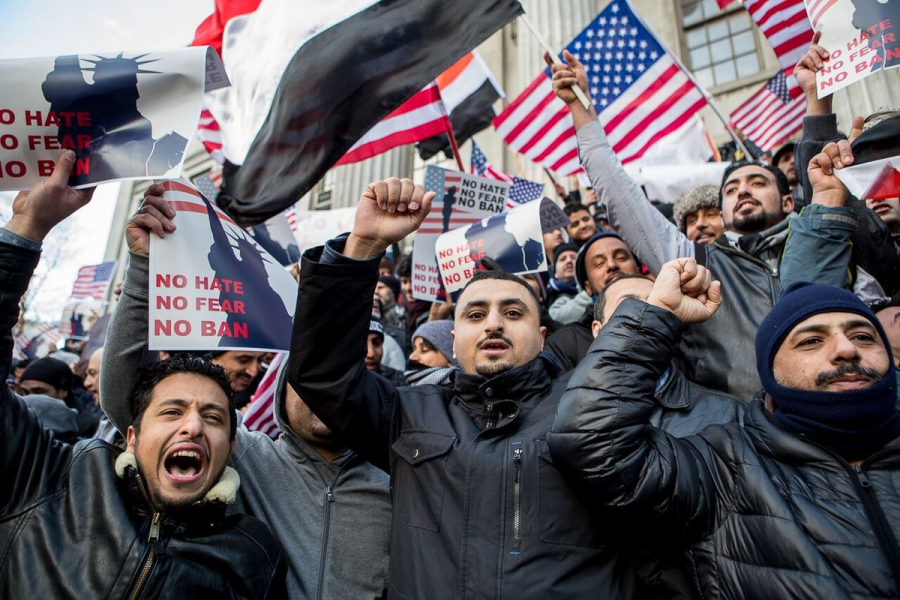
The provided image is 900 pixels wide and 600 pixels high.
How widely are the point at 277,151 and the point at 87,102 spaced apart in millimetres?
1336

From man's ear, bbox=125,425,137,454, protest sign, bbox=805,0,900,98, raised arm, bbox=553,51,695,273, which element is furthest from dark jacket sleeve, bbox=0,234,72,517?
protest sign, bbox=805,0,900,98

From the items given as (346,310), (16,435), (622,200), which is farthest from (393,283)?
(16,435)

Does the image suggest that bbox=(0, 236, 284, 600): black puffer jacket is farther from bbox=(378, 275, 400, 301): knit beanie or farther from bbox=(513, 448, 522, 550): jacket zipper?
bbox=(378, 275, 400, 301): knit beanie

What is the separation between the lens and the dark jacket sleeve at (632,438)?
1.66 m

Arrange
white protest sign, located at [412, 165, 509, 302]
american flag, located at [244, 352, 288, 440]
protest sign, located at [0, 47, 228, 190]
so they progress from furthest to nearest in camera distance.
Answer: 1. white protest sign, located at [412, 165, 509, 302]
2. american flag, located at [244, 352, 288, 440]
3. protest sign, located at [0, 47, 228, 190]

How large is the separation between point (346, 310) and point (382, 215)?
39cm

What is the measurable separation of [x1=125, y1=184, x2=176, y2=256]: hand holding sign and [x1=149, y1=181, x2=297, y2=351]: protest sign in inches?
1.7

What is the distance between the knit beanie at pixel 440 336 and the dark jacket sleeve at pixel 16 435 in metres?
2.69

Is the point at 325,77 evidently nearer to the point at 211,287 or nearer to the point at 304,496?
the point at 211,287

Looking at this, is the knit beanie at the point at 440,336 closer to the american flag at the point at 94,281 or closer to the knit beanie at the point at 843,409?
the knit beanie at the point at 843,409

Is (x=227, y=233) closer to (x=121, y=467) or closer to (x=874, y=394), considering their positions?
(x=121, y=467)

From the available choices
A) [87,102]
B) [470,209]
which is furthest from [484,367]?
[470,209]

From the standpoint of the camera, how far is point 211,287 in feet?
7.83

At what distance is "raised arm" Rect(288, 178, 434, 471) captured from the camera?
201cm
